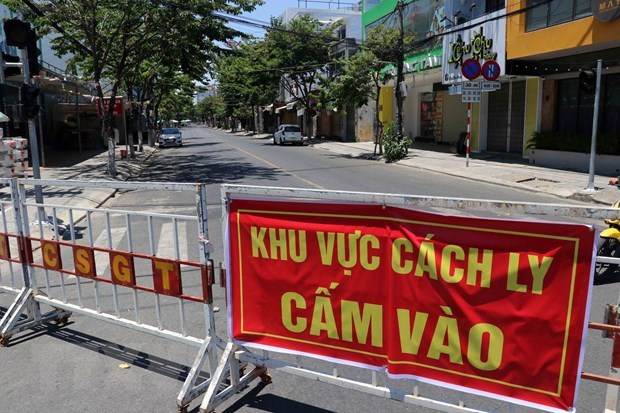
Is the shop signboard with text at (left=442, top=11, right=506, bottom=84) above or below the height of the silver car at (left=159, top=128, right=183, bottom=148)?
above

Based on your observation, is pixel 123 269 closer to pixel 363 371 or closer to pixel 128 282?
pixel 128 282

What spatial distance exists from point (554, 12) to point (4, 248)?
1726cm

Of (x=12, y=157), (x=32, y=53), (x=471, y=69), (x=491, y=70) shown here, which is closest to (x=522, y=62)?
(x=491, y=70)

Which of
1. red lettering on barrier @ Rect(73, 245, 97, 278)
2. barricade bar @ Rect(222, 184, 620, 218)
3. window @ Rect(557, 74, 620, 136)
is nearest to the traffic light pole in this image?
red lettering on barrier @ Rect(73, 245, 97, 278)

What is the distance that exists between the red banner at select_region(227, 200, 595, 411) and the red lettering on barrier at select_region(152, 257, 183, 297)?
0.53m

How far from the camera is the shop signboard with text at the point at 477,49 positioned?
18.7m

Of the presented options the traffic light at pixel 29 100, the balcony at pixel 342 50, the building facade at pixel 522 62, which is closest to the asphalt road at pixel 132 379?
the traffic light at pixel 29 100

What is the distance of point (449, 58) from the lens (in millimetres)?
22266

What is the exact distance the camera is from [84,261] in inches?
176

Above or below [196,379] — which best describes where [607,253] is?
above

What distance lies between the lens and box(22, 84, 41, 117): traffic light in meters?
10.0

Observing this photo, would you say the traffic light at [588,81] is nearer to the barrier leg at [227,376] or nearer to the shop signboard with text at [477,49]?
the shop signboard with text at [477,49]

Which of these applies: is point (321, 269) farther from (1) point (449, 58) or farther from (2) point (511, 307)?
(1) point (449, 58)

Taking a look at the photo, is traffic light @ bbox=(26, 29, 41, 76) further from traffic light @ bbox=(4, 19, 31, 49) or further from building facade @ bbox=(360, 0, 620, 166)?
building facade @ bbox=(360, 0, 620, 166)
